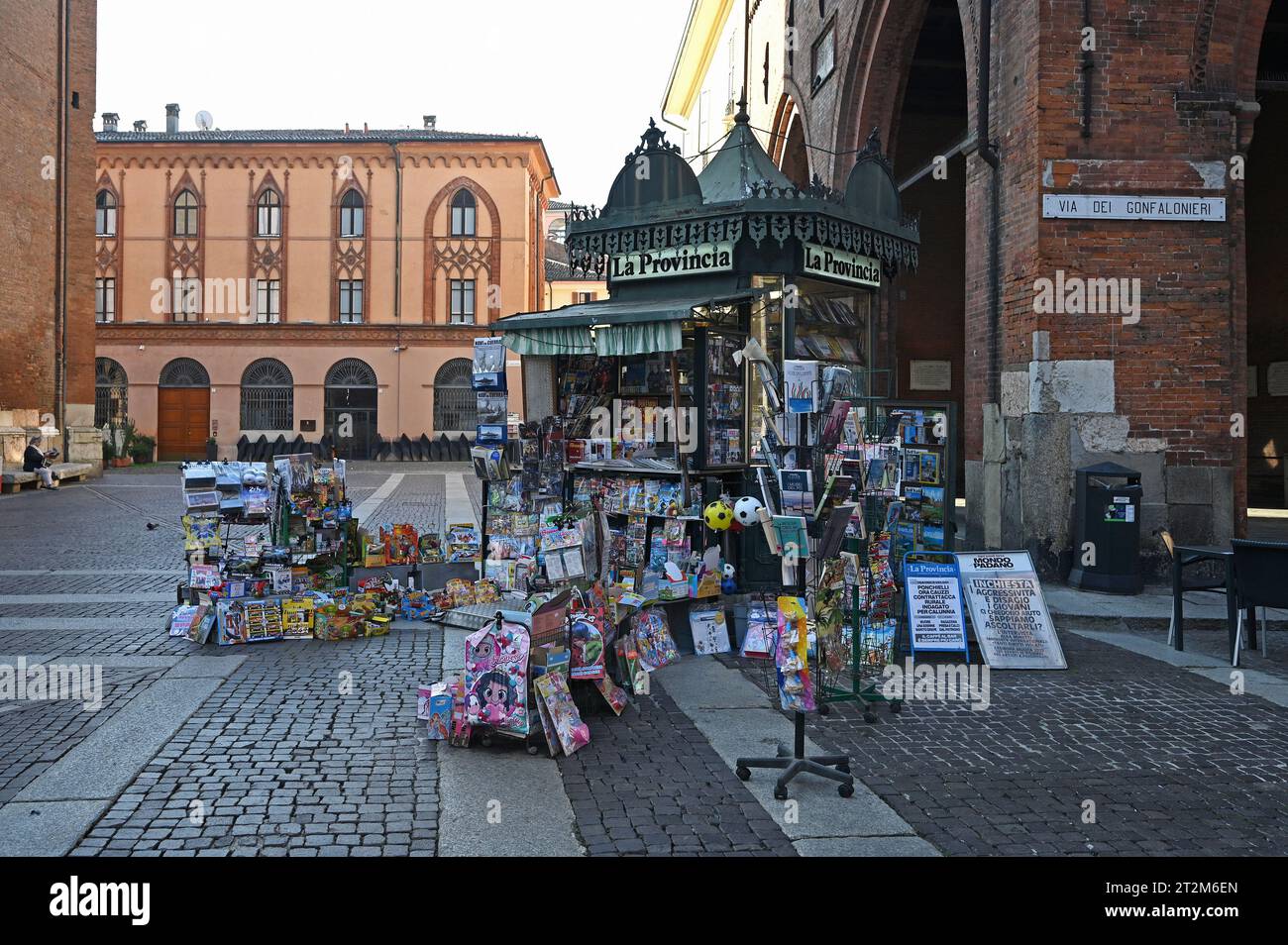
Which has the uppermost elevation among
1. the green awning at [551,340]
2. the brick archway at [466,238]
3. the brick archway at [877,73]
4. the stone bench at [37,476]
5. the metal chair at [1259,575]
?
the brick archway at [466,238]

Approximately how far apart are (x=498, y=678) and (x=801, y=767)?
1738mm

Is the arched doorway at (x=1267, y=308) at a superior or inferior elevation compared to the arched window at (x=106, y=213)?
inferior

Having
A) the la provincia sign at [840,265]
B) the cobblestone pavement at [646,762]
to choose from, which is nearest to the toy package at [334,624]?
the cobblestone pavement at [646,762]

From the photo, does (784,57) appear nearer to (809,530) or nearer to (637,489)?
(637,489)

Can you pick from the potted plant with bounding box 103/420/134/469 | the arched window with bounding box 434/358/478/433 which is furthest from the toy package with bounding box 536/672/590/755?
the arched window with bounding box 434/358/478/433

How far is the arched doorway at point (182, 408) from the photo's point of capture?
1581 inches

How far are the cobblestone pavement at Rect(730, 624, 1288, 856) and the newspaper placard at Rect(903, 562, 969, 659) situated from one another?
1.63ft

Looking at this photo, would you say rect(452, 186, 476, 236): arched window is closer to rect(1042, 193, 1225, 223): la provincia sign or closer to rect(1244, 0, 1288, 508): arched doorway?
rect(1244, 0, 1288, 508): arched doorway

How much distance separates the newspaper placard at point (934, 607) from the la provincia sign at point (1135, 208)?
195 inches

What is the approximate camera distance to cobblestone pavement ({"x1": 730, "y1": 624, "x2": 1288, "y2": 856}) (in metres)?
4.39

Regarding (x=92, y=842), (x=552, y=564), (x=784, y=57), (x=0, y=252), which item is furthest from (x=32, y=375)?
(x=92, y=842)

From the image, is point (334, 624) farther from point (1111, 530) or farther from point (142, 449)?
point (142, 449)

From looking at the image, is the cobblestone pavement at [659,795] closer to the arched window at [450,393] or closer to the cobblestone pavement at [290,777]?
the cobblestone pavement at [290,777]

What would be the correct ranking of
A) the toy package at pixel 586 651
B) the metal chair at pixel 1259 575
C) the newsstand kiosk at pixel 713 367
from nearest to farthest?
the toy package at pixel 586 651 → the metal chair at pixel 1259 575 → the newsstand kiosk at pixel 713 367
